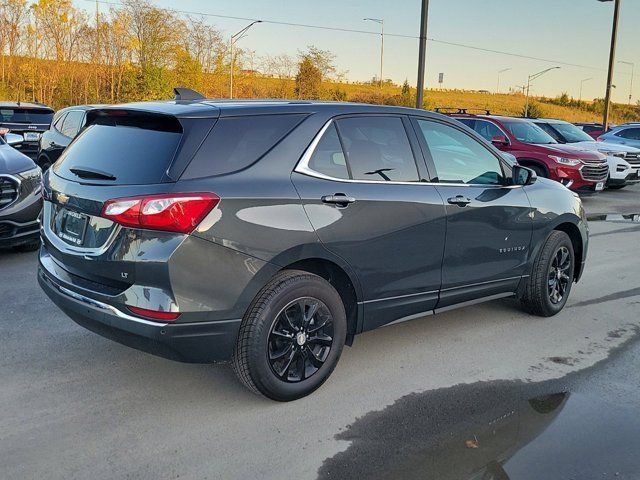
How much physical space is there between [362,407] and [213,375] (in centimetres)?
103

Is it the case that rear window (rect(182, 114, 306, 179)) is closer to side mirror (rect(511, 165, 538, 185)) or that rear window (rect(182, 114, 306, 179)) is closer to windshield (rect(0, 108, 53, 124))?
side mirror (rect(511, 165, 538, 185))

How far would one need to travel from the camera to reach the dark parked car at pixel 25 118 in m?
14.6

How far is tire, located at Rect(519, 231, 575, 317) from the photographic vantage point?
5.25 metres

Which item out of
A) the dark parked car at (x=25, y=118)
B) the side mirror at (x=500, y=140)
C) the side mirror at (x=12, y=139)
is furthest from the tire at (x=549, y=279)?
the dark parked car at (x=25, y=118)

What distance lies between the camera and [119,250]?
10.7 feet

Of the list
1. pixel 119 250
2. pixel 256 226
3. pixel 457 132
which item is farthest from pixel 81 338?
pixel 457 132

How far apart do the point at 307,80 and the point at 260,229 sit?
4064 centimetres

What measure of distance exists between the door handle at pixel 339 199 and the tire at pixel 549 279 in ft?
7.12

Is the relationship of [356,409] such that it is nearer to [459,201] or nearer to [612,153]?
[459,201]

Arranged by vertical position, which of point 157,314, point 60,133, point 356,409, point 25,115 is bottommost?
point 356,409

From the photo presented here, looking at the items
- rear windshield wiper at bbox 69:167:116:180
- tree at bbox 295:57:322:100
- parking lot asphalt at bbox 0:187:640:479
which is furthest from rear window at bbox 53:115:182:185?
tree at bbox 295:57:322:100

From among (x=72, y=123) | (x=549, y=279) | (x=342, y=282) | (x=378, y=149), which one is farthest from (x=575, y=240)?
(x=72, y=123)

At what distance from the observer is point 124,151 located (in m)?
3.58

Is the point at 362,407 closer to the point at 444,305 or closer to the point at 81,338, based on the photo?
the point at 444,305
